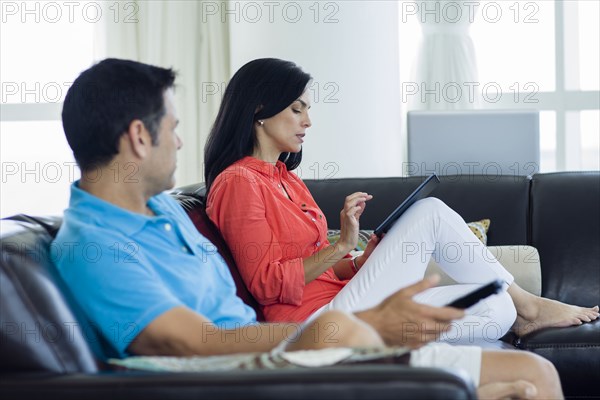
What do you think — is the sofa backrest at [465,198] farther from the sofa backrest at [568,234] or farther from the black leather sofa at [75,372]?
the black leather sofa at [75,372]

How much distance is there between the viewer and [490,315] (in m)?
2.43

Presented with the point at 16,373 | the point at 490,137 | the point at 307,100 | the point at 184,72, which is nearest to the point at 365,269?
the point at 307,100

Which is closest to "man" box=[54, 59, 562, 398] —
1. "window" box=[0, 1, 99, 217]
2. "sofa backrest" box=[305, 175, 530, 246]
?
"sofa backrest" box=[305, 175, 530, 246]

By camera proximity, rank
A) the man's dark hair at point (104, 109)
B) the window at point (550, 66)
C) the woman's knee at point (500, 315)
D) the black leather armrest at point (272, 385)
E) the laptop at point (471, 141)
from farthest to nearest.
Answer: the window at point (550, 66), the laptop at point (471, 141), the woman's knee at point (500, 315), the man's dark hair at point (104, 109), the black leather armrest at point (272, 385)

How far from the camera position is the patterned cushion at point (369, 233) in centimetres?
290

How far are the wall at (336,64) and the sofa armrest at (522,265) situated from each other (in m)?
1.46

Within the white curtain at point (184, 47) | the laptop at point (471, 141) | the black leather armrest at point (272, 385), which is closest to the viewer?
the black leather armrest at point (272, 385)

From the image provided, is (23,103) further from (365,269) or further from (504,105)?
(365,269)

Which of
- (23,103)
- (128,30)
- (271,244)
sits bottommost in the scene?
(271,244)

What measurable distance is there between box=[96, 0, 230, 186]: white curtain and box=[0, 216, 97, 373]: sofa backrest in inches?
138

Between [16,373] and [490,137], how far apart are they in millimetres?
2517

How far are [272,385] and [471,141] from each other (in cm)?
240

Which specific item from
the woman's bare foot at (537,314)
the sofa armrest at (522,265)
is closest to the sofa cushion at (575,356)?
the woman's bare foot at (537,314)

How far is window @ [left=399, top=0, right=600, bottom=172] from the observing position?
5125 millimetres
